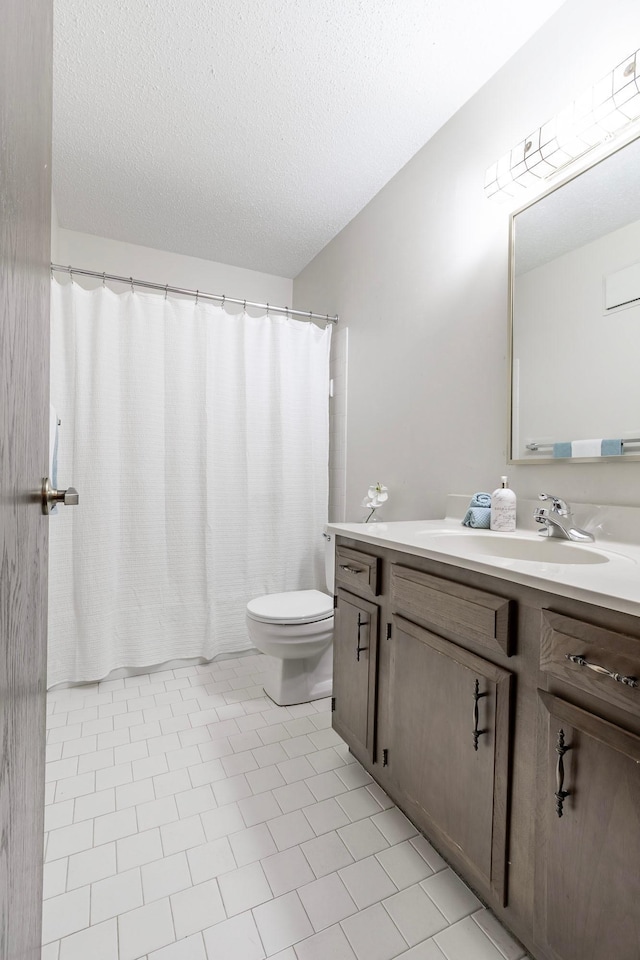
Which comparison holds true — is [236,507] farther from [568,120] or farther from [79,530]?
[568,120]

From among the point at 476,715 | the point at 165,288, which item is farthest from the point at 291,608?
the point at 165,288

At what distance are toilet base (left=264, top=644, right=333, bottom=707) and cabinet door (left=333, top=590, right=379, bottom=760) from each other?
42cm

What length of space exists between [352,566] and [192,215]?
207 cm

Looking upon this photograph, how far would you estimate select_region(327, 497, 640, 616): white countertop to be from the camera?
0.75m

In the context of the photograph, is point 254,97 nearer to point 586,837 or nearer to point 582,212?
point 582,212

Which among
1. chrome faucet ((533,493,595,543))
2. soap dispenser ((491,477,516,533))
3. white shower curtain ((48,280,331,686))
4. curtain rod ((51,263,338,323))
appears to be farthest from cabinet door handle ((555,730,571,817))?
curtain rod ((51,263,338,323))

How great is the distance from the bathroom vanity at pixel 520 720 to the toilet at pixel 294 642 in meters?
0.58

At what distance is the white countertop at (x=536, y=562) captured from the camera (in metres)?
0.75

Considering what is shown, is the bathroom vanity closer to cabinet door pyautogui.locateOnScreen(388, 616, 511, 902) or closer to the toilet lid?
cabinet door pyautogui.locateOnScreen(388, 616, 511, 902)

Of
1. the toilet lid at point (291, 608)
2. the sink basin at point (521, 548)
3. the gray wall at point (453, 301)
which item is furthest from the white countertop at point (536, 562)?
the toilet lid at point (291, 608)

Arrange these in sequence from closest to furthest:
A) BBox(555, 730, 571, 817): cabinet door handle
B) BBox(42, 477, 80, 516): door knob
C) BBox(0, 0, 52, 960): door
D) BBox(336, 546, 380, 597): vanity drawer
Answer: BBox(0, 0, 52, 960): door < BBox(42, 477, 80, 516): door knob < BBox(555, 730, 571, 817): cabinet door handle < BBox(336, 546, 380, 597): vanity drawer

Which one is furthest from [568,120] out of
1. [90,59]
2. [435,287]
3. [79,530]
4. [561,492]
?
[79,530]

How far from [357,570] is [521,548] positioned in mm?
494

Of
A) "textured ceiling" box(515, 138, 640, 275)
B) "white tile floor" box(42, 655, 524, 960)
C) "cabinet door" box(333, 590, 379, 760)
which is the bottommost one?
"white tile floor" box(42, 655, 524, 960)
